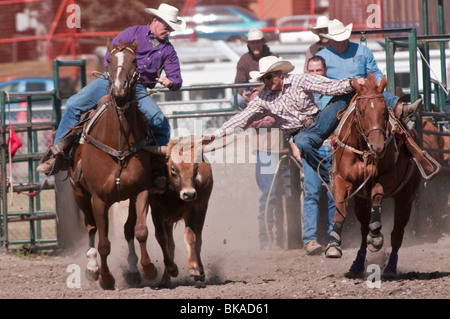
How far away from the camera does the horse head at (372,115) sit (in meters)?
8.28

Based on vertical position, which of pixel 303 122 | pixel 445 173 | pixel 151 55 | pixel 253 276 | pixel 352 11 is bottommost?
pixel 253 276

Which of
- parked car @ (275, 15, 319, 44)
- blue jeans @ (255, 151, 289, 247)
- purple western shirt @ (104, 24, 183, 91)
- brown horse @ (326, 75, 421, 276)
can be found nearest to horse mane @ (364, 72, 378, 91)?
brown horse @ (326, 75, 421, 276)

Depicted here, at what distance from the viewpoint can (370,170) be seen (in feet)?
28.5

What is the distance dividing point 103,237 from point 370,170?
2.55 meters

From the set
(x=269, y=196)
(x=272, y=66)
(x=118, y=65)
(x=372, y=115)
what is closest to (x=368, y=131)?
(x=372, y=115)

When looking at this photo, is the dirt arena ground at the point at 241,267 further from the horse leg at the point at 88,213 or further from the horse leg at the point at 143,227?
the horse leg at the point at 88,213

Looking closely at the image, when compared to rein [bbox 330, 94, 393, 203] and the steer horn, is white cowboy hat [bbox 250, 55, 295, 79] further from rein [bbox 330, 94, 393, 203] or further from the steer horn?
the steer horn

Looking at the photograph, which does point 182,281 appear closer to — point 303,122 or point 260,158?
point 303,122

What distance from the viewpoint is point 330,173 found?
9.17 meters

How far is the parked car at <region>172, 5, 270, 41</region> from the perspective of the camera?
19.9 metres

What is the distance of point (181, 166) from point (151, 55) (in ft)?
3.80
